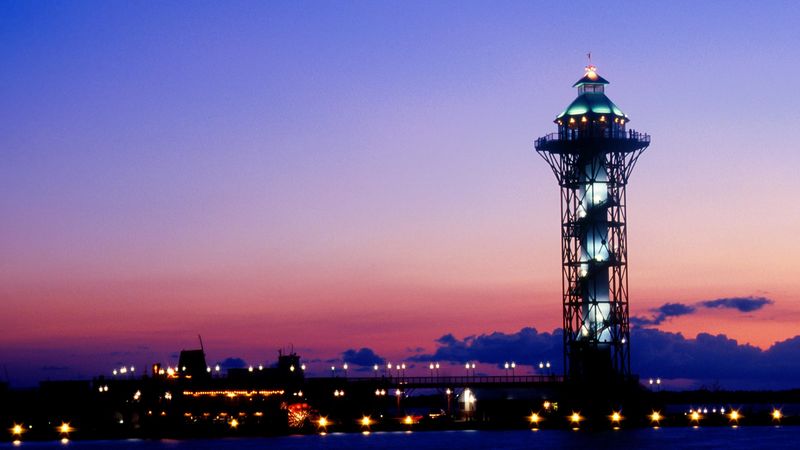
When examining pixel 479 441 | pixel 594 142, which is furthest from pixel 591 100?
pixel 479 441

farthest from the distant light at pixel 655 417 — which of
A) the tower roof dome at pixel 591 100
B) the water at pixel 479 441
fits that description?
the tower roof dome at pixel 591 100

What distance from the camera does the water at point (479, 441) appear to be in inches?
5797

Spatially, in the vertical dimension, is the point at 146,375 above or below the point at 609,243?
below

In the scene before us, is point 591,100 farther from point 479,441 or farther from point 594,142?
point 479,441

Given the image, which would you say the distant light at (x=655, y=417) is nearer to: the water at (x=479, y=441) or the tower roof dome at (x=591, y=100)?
the water at (x=479, y=441)

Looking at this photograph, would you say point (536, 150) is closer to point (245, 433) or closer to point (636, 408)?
point (636, 408)

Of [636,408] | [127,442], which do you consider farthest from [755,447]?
[127,442]

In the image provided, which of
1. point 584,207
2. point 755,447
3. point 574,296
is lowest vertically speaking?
point 755,447

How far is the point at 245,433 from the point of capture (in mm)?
169500

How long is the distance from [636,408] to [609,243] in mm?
20568

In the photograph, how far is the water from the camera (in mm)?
147250

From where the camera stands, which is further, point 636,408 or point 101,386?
point 101,386

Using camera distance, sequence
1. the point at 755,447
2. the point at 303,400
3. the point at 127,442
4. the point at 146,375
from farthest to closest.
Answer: the point at 146,375
the point at 303,400
the point at 127,442
the point at 755,447

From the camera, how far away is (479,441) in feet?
510
